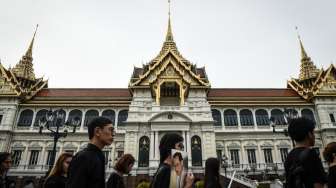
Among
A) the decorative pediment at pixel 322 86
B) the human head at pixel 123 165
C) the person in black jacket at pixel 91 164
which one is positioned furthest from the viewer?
the decorative pediment at pixel 322 86

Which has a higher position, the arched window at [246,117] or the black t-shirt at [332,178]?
the arched window at [246,117]

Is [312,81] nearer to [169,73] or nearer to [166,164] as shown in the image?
[169,73]

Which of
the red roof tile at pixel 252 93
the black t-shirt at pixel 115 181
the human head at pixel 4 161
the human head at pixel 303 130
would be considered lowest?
the black t-shirt at pixel 115 181

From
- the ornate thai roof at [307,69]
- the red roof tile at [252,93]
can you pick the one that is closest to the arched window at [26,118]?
the red roof tile at [252,93]

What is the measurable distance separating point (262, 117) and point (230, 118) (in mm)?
3900

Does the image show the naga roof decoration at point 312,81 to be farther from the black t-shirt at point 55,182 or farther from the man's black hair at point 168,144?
the black t-shirt at point 55,182

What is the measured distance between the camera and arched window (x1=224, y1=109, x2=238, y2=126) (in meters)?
30.4

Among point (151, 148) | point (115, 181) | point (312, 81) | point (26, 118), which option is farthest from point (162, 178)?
point (312, 81)

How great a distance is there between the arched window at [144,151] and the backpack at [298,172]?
2322 centimetres

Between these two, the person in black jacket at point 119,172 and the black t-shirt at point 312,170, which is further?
the person in black jacket at point 119,172

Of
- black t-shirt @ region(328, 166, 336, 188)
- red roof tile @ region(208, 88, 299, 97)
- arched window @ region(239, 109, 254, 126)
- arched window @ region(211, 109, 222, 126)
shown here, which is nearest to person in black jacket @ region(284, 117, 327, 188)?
black t-shirt @ region(328, 166, 336, 188)

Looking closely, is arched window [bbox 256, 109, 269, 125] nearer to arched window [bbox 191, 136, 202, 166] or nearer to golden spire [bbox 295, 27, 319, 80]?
arched window [bbox 191, 136, 202, 166]

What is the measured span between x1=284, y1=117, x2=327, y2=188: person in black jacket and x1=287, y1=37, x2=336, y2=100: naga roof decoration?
32649 millimetres

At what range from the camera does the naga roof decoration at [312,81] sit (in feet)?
107
